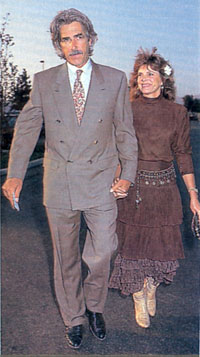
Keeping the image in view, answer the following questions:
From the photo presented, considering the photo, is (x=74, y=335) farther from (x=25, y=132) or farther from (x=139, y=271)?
(x=25, y=132)

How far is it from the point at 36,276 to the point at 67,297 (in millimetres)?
1444

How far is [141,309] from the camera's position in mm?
4848

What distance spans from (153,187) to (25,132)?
3.64 feet

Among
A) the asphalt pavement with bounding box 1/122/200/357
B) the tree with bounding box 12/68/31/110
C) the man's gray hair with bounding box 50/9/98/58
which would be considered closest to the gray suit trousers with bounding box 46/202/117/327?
the asphalt pavement with bounding box 1/122/200/357

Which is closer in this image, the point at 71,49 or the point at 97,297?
the point at 71,49

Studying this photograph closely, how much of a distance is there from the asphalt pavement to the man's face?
2010 mm

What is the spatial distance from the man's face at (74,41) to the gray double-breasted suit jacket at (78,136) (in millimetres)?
181

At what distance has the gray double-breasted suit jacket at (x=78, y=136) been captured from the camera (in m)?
4.21

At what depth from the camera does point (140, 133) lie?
477 cm

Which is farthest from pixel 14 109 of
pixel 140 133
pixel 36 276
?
pixel 140 133

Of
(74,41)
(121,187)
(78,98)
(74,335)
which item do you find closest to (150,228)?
(121,187)

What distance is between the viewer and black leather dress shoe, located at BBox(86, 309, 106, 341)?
180 inches

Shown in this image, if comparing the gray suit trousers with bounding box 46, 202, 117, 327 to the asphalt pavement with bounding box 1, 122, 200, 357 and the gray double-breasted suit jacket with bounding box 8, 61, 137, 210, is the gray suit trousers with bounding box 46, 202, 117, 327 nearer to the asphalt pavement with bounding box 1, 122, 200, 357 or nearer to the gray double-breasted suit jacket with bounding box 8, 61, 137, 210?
the gray double-breasted suit jacket with bounding box 8, 61, 137, 210

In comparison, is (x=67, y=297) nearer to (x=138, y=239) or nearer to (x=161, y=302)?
(x=138, y=239)
